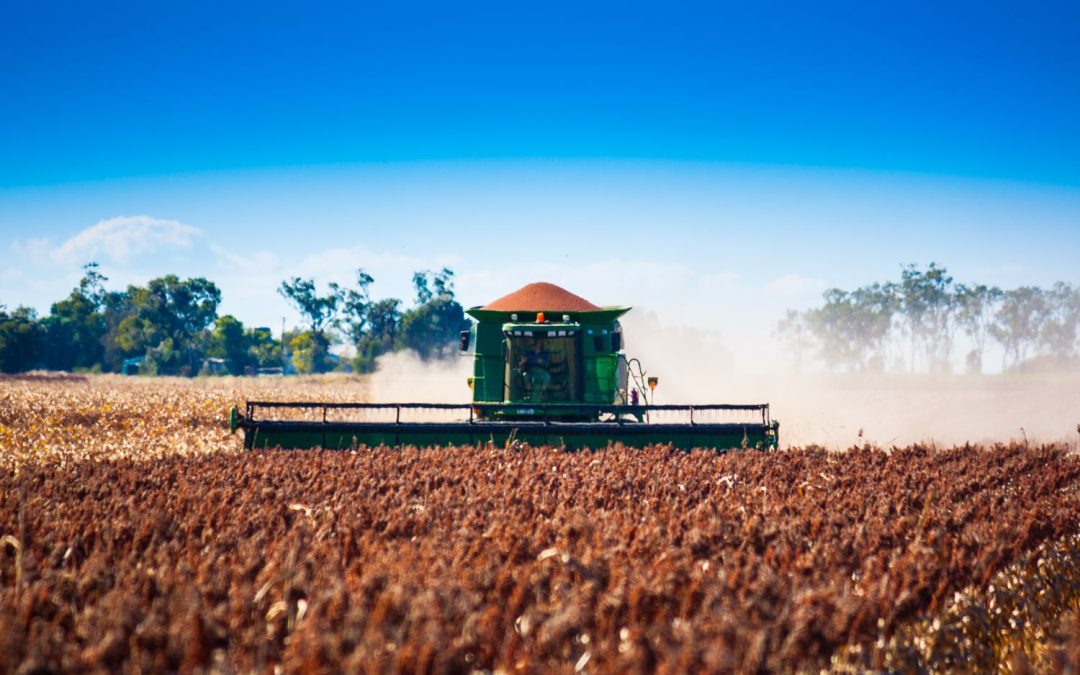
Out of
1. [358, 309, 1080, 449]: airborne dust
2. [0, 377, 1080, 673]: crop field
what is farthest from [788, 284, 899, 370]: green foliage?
[0, 377, 1080, 673]: crop field

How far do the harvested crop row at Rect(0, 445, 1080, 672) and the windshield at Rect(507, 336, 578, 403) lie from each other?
6520 millimetres

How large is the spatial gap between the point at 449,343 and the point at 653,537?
6935 cm

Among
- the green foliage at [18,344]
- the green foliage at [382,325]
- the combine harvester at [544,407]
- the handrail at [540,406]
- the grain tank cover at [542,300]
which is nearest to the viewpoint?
the handrail at [540,406]

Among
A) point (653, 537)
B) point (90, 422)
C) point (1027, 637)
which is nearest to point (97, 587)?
point (653, 537)

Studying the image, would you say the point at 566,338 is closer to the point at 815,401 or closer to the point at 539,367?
the point at 539,367

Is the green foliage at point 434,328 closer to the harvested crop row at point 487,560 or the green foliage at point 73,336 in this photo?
the green foliage at point 73,336

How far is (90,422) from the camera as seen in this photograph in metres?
19.8

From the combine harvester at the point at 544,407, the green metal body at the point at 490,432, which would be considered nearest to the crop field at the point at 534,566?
the green metal body at the point at 490,432

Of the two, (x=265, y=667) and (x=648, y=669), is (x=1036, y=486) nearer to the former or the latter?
(x=648, y=669)

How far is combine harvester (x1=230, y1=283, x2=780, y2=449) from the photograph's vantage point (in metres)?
11.5

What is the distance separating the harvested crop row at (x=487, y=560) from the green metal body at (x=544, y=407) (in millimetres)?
3880

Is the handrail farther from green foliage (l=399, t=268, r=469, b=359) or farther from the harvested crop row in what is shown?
green foliage (l=399, t=268, r=469, b=359)

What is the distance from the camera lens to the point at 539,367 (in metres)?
14.1

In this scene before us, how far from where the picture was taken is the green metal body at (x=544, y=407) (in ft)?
37.8
